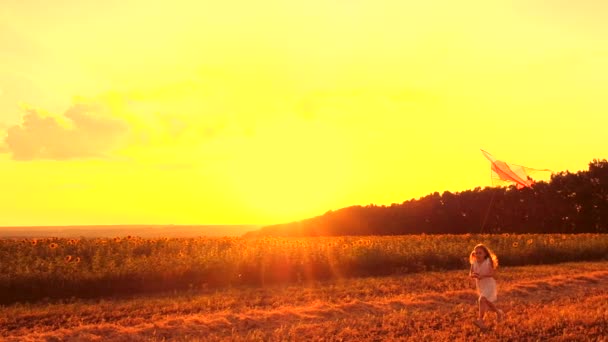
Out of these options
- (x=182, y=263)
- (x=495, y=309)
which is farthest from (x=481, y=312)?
(x=182, y=263)

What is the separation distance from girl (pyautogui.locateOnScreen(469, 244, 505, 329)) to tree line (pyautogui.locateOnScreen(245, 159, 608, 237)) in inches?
2042

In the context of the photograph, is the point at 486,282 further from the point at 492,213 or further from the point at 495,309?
the point at 492,213

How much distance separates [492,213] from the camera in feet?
221

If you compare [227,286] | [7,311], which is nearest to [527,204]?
[227,286]

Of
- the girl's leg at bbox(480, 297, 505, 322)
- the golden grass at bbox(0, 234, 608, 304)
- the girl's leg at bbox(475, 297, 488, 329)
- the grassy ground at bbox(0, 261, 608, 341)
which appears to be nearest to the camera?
the grassy ground at bbox(0, 261, 608, 341)

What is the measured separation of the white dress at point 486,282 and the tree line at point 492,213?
170 feet

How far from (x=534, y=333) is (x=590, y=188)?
60807mm

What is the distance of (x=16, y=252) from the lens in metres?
20.2

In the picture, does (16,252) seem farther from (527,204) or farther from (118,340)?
(527,204)

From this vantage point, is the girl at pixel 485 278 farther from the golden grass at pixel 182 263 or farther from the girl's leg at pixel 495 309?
the golden grass at pixel 182 263

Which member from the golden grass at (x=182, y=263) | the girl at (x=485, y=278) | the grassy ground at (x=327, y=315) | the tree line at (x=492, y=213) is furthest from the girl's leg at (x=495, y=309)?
the tree line at (x=492, y=213)

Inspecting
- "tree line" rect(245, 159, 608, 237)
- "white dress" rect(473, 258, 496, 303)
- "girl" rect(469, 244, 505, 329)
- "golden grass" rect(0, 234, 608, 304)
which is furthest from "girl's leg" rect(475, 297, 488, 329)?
"tree line" rect(245, 159, 608, 237)

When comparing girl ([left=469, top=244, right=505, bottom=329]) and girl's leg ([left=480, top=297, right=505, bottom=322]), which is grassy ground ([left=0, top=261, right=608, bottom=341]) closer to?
girl's leg ([left=480, top=297, right=505, bottom=322])

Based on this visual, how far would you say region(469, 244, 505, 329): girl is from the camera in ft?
41.7
